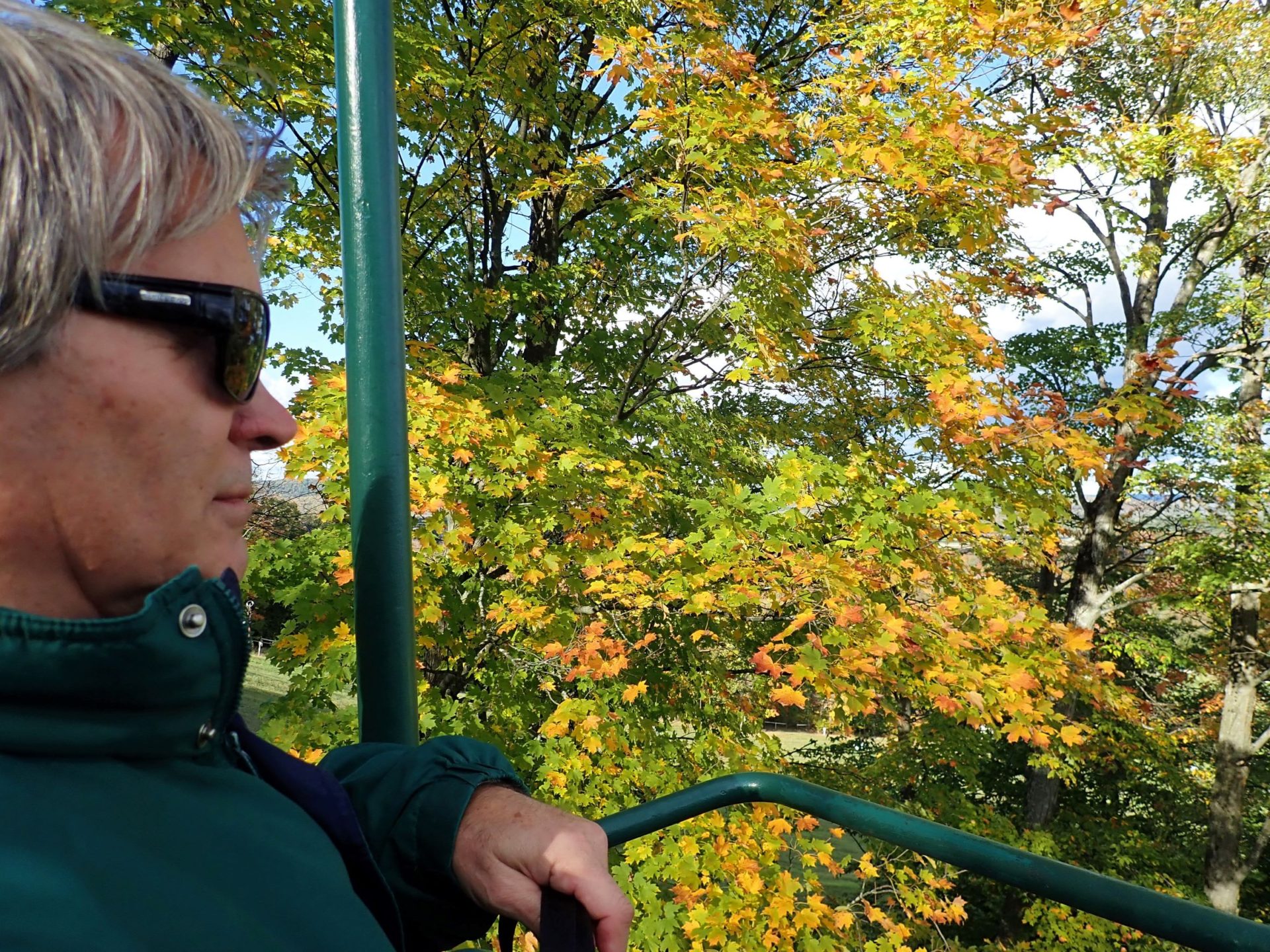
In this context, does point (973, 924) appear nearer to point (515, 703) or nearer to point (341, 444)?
point (515, 703)

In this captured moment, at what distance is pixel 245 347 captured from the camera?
2.72 feet

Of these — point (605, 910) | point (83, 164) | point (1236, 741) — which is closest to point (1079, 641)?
point (605, 910)

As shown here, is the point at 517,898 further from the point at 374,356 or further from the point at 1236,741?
the point at 1236,741

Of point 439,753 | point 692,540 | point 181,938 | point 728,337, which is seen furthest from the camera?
point 728,337

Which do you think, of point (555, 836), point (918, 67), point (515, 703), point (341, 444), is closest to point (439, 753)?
point (555, 836)

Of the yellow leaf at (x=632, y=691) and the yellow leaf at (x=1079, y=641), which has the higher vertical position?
the yellow leaf at (x=1079, y=641)

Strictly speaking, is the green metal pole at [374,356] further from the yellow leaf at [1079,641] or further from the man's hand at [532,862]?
the yellow leaf at [1079,641]

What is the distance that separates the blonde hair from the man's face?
24 millimetres

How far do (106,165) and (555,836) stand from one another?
31.5 inches

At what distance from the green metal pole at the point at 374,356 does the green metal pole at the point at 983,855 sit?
1.41ft

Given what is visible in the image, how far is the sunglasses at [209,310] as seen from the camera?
0.70m

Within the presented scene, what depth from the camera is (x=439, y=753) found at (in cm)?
111

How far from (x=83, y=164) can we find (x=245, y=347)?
20 cm

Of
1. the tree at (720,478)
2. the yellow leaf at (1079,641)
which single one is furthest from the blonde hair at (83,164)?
the yellow leaf at (1079,641)
